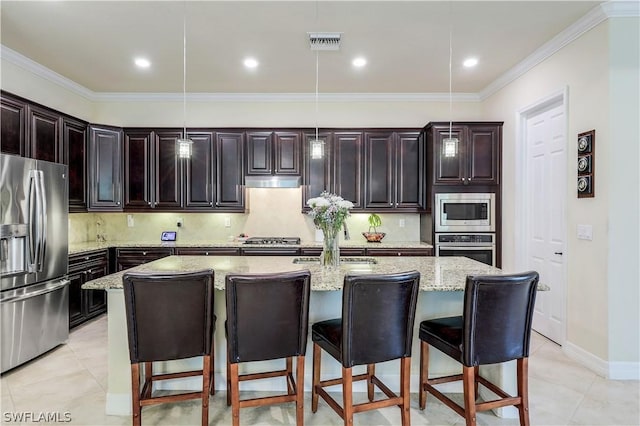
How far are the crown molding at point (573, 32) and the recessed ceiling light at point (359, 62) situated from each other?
69.1 inches

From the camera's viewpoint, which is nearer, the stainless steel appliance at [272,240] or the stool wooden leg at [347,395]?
the stool wooden leg at [347,395]

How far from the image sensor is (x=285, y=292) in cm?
208

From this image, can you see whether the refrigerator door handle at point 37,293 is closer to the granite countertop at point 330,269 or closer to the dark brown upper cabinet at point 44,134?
the granite countertop at point 330,269

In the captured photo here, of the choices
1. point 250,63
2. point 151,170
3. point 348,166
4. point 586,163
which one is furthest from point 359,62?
point 151,170

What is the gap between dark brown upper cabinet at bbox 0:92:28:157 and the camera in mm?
3305

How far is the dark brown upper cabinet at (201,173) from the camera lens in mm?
5012

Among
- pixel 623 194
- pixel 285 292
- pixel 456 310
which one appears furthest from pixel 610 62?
pixel 285 292

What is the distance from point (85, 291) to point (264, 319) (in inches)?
132

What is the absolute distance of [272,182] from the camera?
4918 millimetres

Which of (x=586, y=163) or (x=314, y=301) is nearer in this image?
(x=314, y=301)

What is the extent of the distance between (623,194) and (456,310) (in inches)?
66.8

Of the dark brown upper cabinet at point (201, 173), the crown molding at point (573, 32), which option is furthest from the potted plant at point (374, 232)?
the crown molding at point (573, 32)

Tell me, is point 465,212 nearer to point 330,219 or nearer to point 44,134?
point 330,219

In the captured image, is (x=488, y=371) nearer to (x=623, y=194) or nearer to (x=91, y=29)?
(x=623, y=194)
